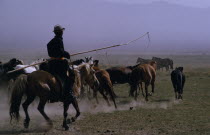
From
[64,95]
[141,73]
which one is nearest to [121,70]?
[141,73]

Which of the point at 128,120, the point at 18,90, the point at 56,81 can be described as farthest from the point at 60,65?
the point at 128,120

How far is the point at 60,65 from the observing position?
9195 millimetres

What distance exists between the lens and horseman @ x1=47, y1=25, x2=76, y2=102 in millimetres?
9133

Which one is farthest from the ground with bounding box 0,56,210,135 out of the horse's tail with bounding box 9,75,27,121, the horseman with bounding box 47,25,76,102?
the horseman with bounding box 47,25,76,102

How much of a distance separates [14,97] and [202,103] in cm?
852

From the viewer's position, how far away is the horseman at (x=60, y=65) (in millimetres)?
9133

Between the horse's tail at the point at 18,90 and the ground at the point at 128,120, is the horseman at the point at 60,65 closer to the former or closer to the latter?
the horse's tail at the point at 18,90

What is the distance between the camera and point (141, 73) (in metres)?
16.4

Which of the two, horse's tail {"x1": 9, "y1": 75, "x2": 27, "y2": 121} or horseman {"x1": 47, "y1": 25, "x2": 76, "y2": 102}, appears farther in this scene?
horseman {"x1": 47, "y1": 25, "x2": 76, "y2": 102}

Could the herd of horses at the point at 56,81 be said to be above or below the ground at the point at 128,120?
above

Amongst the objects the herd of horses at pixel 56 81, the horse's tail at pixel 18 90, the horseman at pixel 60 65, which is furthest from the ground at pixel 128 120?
the horseman at pixel 60 65

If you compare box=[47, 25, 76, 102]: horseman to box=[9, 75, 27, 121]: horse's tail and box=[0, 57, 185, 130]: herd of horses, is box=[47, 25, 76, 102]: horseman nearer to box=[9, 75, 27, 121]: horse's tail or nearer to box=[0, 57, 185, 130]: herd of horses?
box=[0, 57, 185, 130]: herd of horses

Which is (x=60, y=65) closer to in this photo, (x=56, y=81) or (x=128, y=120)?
(x=56, y=81)

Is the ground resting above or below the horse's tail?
below
